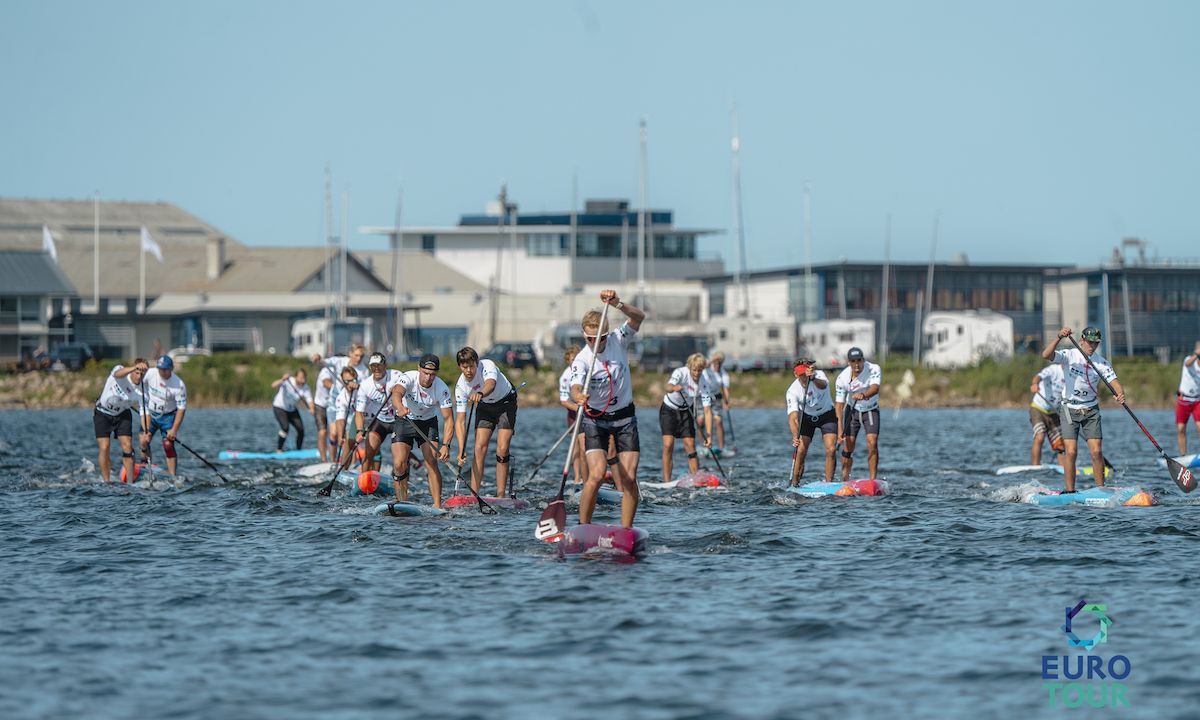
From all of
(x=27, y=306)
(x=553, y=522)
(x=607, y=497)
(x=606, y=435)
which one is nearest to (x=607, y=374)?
(x=606, y=435)

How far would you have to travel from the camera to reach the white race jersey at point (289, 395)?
3216 centimetres

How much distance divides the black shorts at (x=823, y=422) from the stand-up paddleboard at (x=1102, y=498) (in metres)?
3.13

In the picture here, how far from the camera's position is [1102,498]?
72.4 ft

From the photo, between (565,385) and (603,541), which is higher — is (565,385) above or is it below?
above

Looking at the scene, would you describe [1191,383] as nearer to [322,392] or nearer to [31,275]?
[322,392]

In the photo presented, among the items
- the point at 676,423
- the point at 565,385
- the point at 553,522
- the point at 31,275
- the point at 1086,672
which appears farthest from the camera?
the point at 31,275

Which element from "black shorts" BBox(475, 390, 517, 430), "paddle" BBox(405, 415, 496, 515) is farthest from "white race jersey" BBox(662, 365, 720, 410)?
"paddle" BBox(405, 415, 496, 515)

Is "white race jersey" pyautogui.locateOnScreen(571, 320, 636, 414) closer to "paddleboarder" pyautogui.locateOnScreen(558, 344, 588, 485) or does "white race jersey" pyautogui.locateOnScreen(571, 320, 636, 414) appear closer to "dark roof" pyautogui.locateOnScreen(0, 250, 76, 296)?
"paddleboarder" pyautogui.locateOnScreen(558, 344, 588, 485)

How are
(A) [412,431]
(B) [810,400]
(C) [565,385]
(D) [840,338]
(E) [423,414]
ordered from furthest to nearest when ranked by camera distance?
1. (D) [840,338]
2. (B) [810,400]
3. (E) [423,414]
4. (A) [412,431]
5. (C) [565,385]

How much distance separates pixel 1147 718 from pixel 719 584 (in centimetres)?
556

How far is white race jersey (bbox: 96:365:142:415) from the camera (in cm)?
2492

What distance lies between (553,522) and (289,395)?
16115 mm

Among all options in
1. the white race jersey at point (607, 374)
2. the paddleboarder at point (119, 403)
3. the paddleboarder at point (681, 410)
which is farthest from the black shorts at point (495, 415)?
the paddleboarder at point (119, 403)

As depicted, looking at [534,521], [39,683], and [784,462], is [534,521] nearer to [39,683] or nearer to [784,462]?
[39,683]
